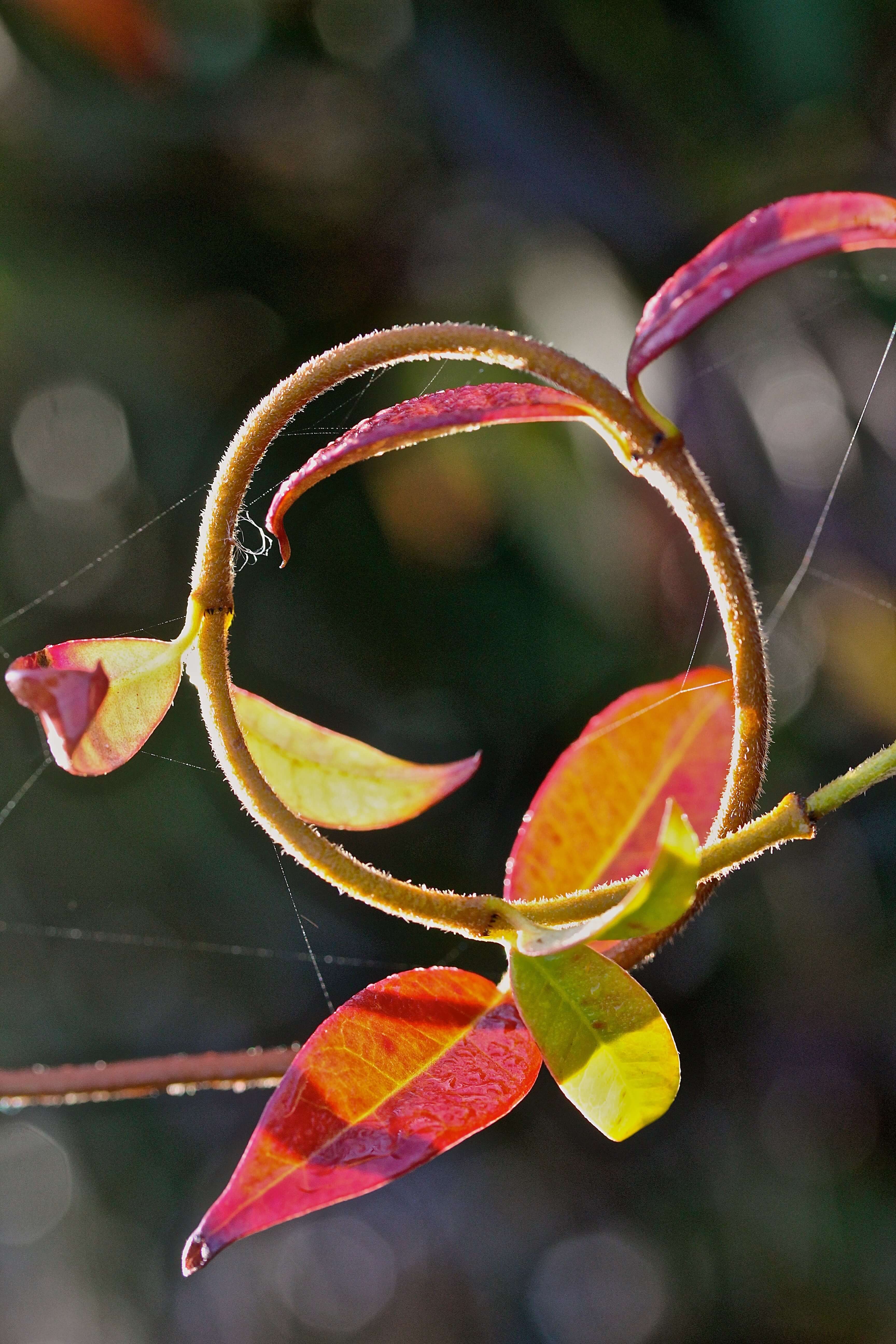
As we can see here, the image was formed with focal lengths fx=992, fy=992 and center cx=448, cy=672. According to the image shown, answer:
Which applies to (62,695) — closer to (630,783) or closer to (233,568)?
(233,568)

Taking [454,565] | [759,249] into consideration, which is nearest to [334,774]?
[759,249]

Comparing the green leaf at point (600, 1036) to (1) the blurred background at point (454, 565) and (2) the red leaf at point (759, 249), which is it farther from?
(1) the blurred background at point (454, 565)

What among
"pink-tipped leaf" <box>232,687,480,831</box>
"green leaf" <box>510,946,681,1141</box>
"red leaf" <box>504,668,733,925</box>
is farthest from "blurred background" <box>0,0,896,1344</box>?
"green leaf" <box>510,946,681,1141</box>

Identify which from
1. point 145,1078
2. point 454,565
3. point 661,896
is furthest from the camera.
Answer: point 454,565

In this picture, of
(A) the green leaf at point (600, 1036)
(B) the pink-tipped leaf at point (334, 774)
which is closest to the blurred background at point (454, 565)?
(B) the pink-tipped leaf at point (334, 774)

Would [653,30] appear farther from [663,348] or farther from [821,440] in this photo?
[663,348]

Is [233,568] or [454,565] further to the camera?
[454,565]
